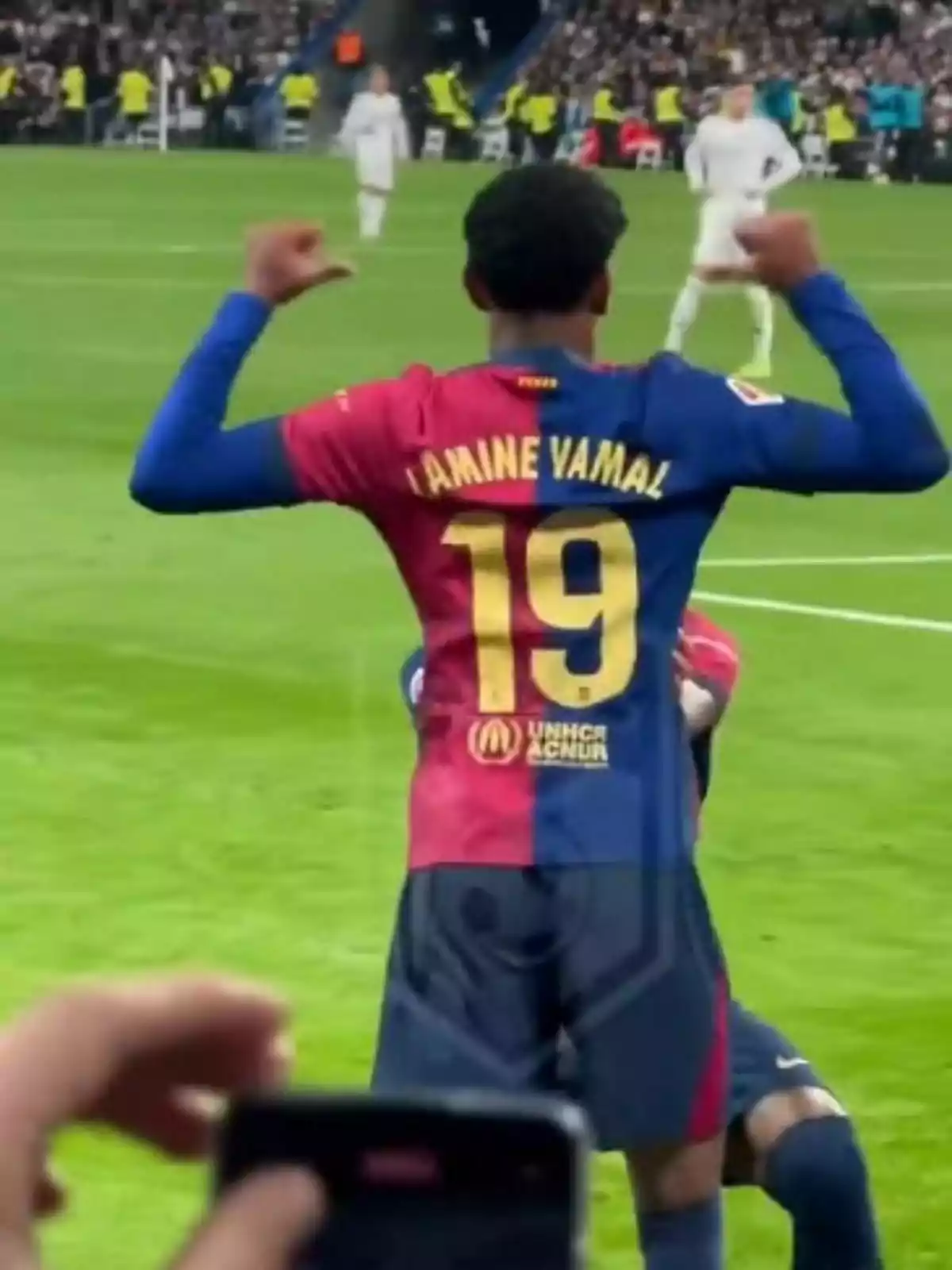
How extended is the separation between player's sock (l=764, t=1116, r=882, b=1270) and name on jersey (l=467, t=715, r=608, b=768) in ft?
2.87

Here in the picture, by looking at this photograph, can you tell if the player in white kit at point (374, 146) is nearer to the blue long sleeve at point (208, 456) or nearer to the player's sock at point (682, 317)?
the player's sock at point (682, 317)

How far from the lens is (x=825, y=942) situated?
9.02m

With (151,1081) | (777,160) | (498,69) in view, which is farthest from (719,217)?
(498,69)

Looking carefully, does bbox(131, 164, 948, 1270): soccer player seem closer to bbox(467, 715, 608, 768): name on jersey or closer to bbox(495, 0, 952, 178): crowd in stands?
bbox(467, 715, 608, 768): name on jersey

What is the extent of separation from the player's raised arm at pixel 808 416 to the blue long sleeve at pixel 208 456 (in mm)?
552

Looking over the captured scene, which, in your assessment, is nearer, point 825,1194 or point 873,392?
point 873,392

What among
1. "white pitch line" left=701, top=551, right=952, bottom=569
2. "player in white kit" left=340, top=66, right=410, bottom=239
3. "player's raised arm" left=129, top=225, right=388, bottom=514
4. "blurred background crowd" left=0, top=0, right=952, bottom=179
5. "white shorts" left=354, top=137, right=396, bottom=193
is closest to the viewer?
"player's raised arm" left=129, top=225, right=388, bottom=514

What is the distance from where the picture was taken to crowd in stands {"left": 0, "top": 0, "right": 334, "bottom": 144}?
67.3m

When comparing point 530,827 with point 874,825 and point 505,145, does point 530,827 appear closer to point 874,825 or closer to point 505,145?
point 874,825

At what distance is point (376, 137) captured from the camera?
4225cm

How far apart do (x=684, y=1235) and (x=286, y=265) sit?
1.55 meters

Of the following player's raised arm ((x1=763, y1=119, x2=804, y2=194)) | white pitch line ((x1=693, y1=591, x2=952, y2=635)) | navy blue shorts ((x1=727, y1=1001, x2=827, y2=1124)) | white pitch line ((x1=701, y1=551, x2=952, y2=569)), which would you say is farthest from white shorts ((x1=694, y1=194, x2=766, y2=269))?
navy blue shorts ((x1=727, y1=1001, x2=827, y2=1124))

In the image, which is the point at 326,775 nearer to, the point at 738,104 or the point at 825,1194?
the point at 825,1194

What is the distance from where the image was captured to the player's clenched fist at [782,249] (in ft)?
16.8
